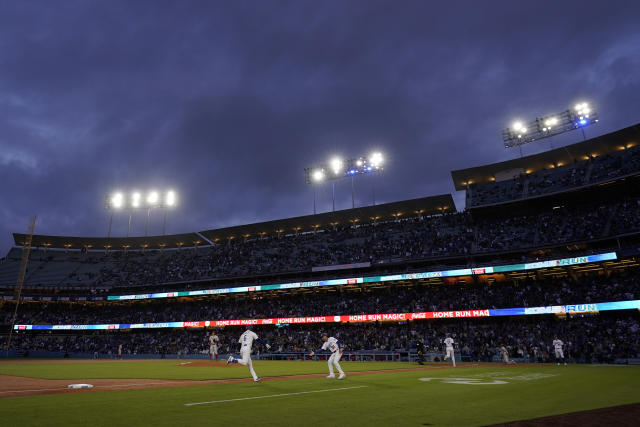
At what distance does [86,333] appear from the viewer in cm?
6228

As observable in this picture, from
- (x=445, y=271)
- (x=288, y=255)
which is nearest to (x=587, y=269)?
(x=445, y=271)

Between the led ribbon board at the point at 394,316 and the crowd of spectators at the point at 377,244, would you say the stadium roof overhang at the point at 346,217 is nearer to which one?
the crowd of spectators at the point at 377,244

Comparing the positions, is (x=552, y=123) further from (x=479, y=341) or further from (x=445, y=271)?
(x=479, y=341)

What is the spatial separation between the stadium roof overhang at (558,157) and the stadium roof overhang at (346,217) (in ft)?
13.1

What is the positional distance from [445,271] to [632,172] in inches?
761

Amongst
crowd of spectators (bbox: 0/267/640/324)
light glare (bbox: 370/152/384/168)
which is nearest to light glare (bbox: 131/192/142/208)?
crowd of spectators (bbox: 0/267/640/324)

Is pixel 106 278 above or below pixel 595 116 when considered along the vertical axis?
below

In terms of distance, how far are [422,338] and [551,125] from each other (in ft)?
97.2

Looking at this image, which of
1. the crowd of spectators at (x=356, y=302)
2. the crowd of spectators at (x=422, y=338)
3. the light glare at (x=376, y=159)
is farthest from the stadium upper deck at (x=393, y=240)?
the crowd of spectators at (x=422, y=338)

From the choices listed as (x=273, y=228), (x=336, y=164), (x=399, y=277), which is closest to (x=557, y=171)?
(x=399, y=277)

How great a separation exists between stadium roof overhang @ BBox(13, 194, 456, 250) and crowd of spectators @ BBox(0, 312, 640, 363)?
1610 centimetres

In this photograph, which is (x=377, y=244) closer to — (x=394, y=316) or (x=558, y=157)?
(x=394, y=316)

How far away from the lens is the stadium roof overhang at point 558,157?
41.1m

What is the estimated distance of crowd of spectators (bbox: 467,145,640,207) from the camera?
39.0 metres
